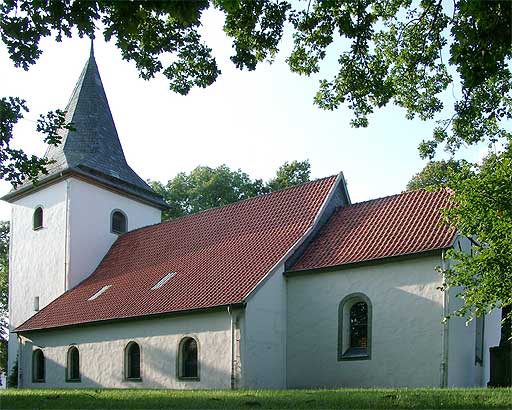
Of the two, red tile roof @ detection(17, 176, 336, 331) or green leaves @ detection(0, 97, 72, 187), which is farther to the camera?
red tile roof @ detection(17, 176, 336, 331)

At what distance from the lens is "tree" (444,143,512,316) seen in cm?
1355

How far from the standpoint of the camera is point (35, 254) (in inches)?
1150

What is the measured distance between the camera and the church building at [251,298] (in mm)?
18000

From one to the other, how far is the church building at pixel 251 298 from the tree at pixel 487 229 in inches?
122

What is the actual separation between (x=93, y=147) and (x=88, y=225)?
3742mm

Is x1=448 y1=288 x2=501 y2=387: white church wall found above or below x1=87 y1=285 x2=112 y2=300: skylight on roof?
below

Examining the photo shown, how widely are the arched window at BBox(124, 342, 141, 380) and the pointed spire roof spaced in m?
9.13

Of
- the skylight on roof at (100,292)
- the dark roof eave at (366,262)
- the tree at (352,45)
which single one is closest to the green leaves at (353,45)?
the tree at (352,45)

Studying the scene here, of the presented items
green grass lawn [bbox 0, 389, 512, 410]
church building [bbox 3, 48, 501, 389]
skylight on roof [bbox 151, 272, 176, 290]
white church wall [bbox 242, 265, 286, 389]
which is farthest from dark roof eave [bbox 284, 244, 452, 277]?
green grass lawn [bbox 0, 389, 512, 410]

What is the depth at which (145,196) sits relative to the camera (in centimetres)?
3061

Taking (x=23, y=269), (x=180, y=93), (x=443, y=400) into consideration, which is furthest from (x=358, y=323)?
(x=23, y=269)

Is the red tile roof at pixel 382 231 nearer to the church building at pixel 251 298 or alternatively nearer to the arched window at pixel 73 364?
the church building at pixel 251 298

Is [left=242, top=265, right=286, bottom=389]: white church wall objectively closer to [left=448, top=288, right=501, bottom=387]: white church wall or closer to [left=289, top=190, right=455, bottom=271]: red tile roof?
[left=289, top=190, right=455, bottom=271]: red tile roof

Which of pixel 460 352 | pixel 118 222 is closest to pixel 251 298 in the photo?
pixel 460 352
